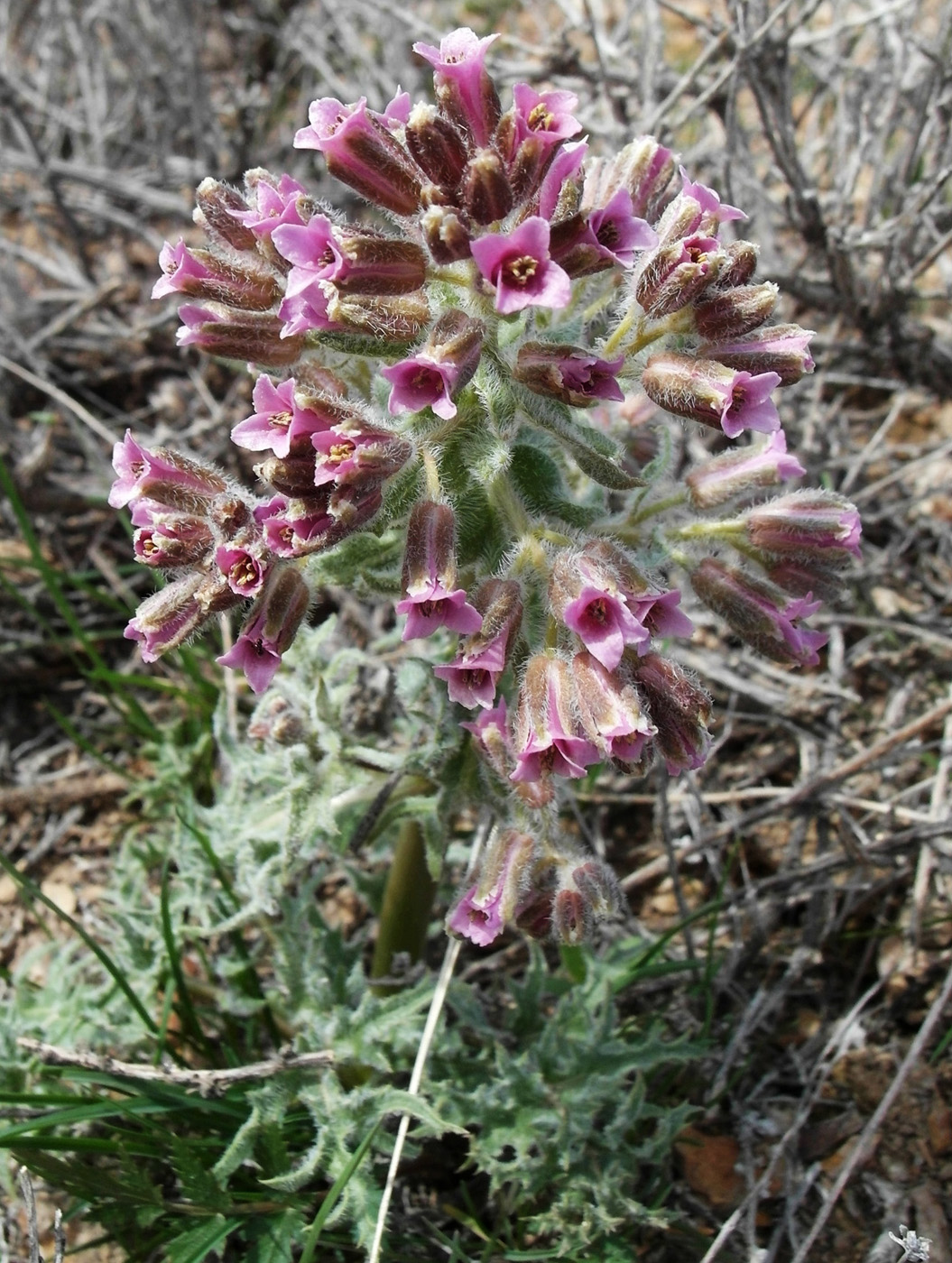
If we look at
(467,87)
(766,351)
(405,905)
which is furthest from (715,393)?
(405,905)

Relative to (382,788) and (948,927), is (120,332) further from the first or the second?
(948,927)

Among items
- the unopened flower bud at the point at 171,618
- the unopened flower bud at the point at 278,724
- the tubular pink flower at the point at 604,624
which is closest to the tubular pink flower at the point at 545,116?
the tubular pink flower at the point at 604,624

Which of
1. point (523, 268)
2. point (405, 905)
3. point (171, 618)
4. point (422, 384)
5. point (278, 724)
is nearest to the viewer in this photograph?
point (523, 268)

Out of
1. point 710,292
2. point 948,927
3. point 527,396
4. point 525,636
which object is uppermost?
point 710,292

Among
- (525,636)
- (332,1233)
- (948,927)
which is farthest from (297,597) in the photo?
(948,927)

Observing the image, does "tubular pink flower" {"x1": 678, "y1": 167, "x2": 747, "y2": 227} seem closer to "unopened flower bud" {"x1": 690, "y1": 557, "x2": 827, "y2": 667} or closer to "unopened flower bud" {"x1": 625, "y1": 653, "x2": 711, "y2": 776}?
"unopened flower bud" {"x1": 690, "y1": 557, "x2": 827, "y2": 667}

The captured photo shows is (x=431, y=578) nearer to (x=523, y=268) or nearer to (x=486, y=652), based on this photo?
(x=486, y=652)

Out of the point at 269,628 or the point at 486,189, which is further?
the point at 269,628
